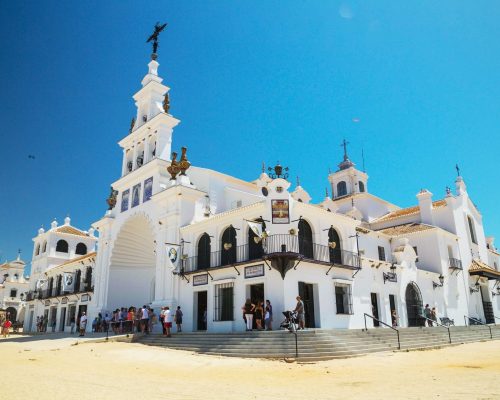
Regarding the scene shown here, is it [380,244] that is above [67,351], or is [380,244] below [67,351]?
above

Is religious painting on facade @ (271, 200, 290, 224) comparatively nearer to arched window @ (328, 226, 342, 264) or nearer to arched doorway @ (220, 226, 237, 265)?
arched doorway @ (220, 226, 237, 265)

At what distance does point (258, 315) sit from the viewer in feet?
55.5

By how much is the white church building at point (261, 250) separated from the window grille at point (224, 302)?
0.16ft

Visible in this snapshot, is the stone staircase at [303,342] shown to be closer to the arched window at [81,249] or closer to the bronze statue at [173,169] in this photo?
the bronze statue at [173,169]

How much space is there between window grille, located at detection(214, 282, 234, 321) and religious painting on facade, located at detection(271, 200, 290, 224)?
13.0 ft

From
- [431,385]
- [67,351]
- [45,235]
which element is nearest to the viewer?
[431,385]

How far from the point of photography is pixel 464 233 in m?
32.0

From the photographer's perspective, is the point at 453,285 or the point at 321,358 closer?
the point at 321,358

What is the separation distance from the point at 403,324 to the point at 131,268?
1843 centimetres

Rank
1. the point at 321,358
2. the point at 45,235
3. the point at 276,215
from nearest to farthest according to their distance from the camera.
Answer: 1. the point at 321,358
2. the point at 276,215
3. the point at 45,235

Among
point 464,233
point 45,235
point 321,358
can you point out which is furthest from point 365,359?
point 45,235

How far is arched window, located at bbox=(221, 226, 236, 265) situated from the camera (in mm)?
20025

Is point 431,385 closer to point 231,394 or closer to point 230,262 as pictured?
point 231,394

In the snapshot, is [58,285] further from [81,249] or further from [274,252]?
[274,252]
